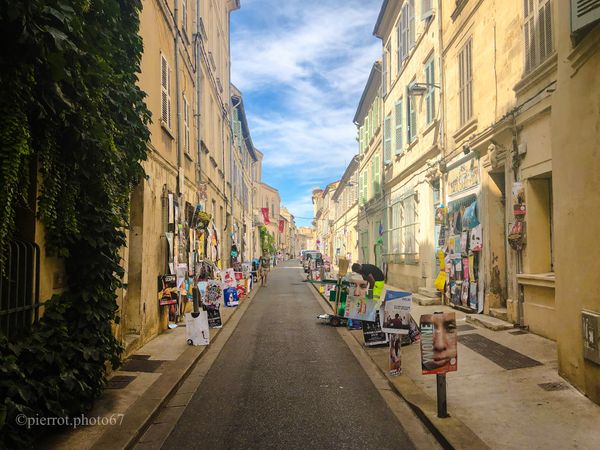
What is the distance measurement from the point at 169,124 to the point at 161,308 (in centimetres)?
393

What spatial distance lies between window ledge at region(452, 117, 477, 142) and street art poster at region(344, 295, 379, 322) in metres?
4.67

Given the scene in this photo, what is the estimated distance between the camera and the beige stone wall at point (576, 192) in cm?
522

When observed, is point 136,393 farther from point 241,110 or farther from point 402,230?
point 241,110

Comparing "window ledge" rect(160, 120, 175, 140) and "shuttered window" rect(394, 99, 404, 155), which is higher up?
"shuttered window" rect(394, 99, 404, 155)

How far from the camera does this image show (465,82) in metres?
12.3

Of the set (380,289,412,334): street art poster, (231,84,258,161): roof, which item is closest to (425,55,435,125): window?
(380,289,412,334): street art poster

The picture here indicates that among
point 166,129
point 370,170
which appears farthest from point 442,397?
point 370,170

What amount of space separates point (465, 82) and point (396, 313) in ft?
25.0

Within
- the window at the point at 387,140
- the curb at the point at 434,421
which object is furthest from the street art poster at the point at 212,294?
the window at the point at 387,140

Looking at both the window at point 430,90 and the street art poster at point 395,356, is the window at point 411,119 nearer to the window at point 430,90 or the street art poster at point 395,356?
the window at point 430,90

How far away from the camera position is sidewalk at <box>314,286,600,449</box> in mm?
4570

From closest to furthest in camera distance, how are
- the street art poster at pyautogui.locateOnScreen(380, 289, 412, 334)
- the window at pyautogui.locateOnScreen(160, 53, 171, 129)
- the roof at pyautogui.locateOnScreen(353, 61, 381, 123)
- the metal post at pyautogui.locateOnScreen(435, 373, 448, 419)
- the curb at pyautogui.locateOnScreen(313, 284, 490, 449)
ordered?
the curb at pyautogui.locateOnScreen(313, 284, 490, 449) → the metal post at pyautogui.locateOnScreen(435, 373, 448, 419) → the street art poster at pyautogui.locateOnScreen(380, 289, 412, 334) → the window at pyautogui.locateOnScreen(160, 53, 171, 129) → the roof at pyautogui.locateOnScreen(353, 61, 381, 123)

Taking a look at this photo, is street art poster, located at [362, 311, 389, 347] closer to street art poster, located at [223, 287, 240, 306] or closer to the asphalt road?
the asphalt road

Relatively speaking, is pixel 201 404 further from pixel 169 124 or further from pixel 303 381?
pixel 169 124
